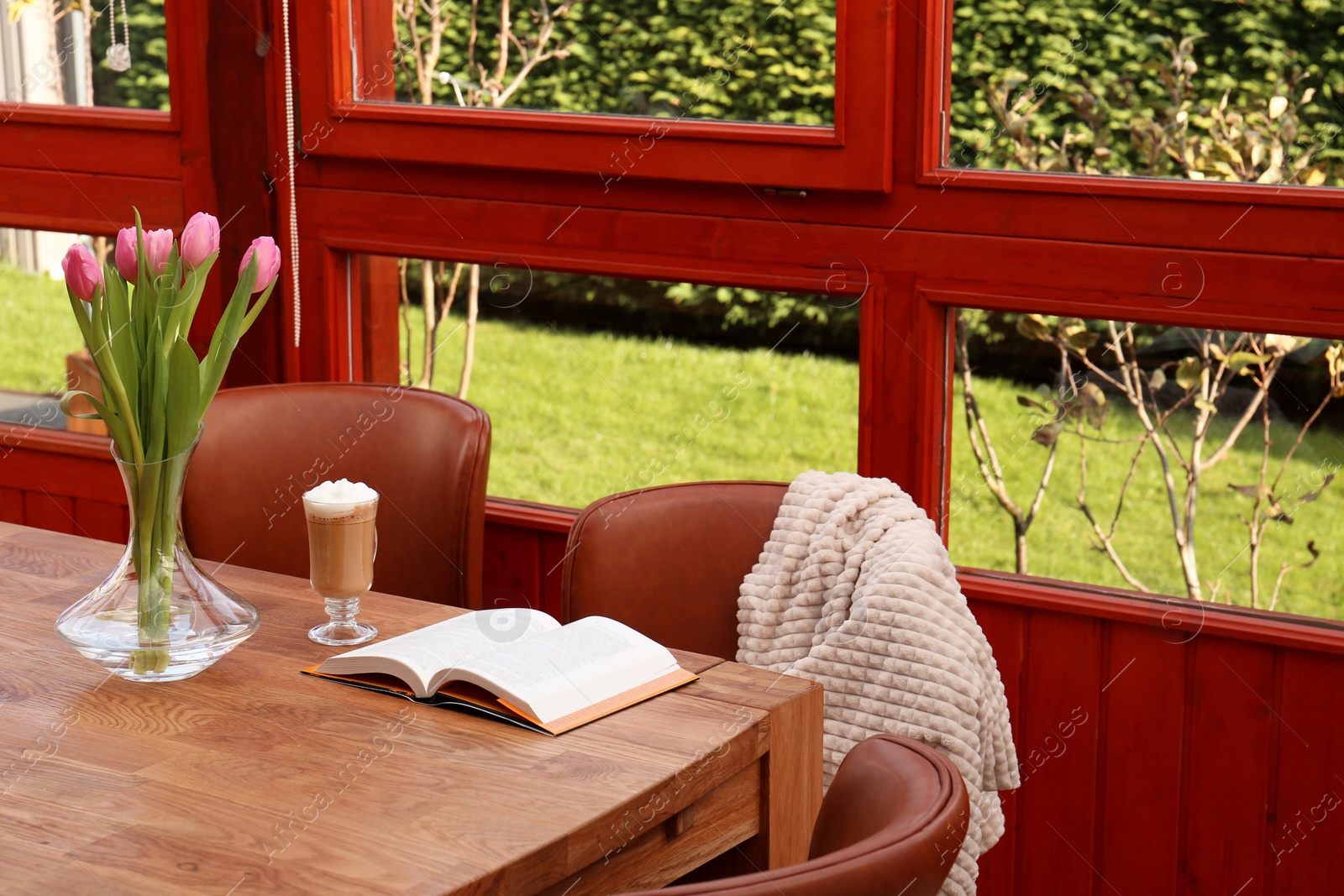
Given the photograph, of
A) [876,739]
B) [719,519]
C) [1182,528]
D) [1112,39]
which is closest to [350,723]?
[876,739]

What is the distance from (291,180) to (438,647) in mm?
1472

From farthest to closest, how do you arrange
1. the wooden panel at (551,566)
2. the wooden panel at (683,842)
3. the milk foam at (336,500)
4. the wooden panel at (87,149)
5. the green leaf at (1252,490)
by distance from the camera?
the wooden panel at (87,149) < the wooden panel at (551,566) < the green leaf at (1252,490) < the milk foam at (336,500) < the wooden panel at (683,842)

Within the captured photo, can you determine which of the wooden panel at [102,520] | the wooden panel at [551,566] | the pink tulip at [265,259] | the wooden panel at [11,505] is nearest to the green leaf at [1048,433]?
the wooden panel at [551,566]

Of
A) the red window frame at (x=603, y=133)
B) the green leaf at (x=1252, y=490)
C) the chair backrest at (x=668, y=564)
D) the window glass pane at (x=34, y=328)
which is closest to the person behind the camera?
the chair backrest at (x=668, y=564)

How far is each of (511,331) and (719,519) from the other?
0.86 meters

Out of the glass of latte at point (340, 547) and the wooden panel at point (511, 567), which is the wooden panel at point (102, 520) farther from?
the glass of latte at point (340, 547)

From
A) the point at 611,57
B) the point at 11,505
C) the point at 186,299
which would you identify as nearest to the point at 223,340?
the point at 186,299

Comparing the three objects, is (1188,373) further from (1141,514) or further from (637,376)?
(637,376)

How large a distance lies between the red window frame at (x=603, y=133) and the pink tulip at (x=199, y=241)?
1040mm

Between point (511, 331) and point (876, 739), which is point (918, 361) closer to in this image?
point (511, 331)

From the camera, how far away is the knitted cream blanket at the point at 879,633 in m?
1.70

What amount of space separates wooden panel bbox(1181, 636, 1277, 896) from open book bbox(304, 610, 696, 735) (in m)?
0.96

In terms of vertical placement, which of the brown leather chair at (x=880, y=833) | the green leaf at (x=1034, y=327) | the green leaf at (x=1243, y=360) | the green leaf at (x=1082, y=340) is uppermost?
the green leaf at (x=1034, y=327)

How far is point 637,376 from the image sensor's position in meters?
2.57
